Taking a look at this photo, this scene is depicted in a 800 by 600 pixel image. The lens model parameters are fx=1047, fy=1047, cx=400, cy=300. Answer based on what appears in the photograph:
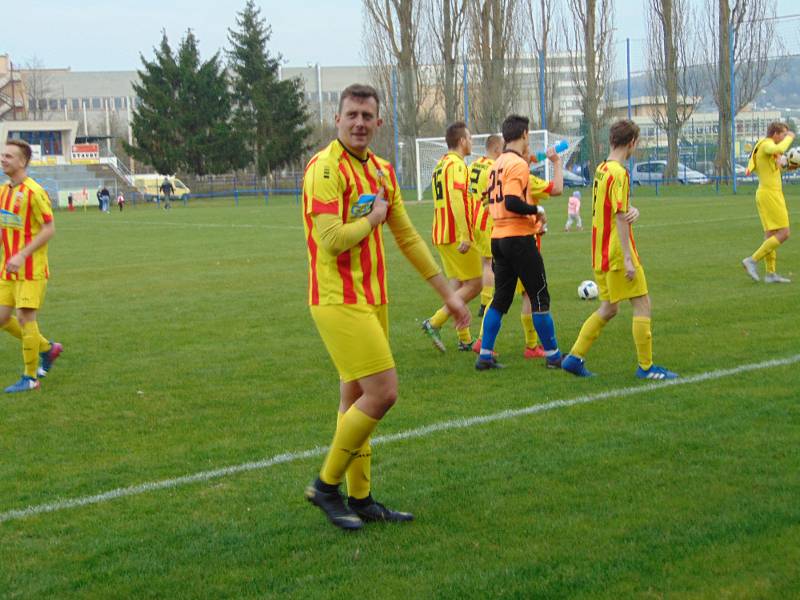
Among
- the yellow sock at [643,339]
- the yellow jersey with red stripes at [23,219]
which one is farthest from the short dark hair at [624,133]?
the yellow jersey with red stripes at [23,219]

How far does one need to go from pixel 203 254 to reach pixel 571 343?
13.5m

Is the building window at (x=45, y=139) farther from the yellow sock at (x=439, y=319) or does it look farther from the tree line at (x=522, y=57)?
the yellow sock at (x=439, y=319)

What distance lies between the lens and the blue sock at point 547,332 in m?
8.59

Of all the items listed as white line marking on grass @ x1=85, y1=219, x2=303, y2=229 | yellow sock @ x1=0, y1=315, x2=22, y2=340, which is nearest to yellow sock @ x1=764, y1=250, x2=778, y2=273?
yellow sock @ x1=0, y1=315, x2=22, y2=340

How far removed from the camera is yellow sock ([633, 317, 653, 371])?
794 centimetres

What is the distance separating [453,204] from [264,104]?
194ft

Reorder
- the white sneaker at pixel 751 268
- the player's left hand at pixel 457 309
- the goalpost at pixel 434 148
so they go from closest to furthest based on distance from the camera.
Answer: the player's left hand at pixel 457 309
the white sneaker at pixel 751 268
the goalpost at pixel 434 148

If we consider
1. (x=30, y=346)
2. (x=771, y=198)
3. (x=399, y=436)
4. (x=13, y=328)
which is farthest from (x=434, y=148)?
(x=399, y=436)

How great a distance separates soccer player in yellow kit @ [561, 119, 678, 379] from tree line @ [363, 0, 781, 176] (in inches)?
1396

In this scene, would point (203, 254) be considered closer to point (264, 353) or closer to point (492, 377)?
point (264, 353)

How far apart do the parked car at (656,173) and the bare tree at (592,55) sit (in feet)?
9.82

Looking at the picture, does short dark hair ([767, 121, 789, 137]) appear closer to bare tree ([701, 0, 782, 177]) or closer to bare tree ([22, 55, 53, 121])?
bare tree ([701, 0, 782, 177])

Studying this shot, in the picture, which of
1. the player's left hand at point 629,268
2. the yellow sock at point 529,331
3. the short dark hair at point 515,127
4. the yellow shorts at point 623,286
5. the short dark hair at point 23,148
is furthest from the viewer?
the yellow sock at point 529,331

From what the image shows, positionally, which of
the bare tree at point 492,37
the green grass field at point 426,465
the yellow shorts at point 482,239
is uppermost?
the bare tree at point 492,37
